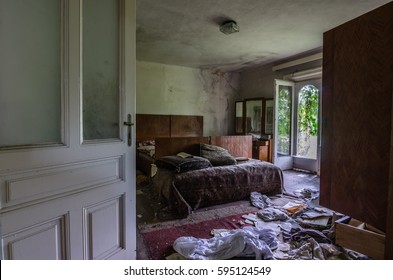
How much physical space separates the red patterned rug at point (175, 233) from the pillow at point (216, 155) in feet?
2.91

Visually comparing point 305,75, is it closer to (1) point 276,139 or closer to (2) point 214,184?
(1) point 276,139

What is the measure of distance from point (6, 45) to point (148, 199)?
2545 mm

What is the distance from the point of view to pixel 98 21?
1.28 meters

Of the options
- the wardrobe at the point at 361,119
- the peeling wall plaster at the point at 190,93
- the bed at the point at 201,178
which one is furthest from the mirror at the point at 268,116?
the wardrobe at the point at 361,119

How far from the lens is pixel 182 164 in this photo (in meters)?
2.80

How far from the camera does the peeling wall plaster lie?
17.6 ft

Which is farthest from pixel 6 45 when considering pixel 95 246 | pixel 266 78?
pixel 266 78

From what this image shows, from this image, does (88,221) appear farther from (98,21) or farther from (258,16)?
(258,16)

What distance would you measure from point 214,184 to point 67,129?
6.67 feet

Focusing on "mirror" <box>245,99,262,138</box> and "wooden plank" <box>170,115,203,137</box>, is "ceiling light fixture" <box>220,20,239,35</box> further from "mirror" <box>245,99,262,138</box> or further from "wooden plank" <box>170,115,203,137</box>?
"wooden plank" <box>170,115,203,137</box>

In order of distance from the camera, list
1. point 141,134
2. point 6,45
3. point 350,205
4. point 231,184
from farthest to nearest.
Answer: point 141,134 < point 231,184 < point 350,205 < point 6,45

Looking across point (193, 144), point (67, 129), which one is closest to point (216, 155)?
point (193, 144)

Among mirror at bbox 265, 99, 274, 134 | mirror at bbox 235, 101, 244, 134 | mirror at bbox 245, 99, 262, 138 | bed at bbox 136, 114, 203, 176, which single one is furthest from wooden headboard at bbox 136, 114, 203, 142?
mirror at bbox 265, 99, 274, 134

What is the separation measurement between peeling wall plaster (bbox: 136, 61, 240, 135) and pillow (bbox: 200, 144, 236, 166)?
2483 millimetres
